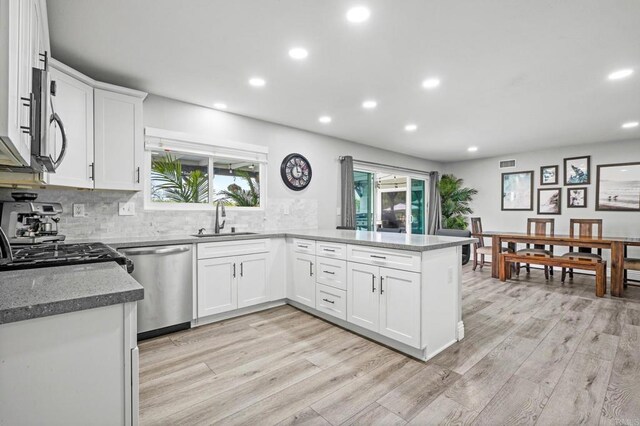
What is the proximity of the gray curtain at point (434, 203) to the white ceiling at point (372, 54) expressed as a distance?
314 cm

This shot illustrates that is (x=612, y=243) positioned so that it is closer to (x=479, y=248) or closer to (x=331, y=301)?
(x=479, y=248)

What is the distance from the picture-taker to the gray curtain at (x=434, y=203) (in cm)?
706

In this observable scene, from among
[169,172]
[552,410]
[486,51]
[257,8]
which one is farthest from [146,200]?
[552,410]

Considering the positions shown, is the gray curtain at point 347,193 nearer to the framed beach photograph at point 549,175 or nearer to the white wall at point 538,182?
the white wall at point 538,182

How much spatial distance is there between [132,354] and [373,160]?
5239mm

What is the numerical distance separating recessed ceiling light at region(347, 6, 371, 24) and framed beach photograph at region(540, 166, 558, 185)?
230 inches

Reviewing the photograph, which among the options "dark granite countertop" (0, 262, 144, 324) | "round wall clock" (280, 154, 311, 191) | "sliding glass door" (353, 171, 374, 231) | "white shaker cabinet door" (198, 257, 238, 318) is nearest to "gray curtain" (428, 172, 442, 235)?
"sliding glass door" (353, 171, 374, 231)

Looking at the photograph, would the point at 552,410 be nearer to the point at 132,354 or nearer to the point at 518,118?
the point at 132,354

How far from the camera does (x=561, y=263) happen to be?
14.7 feet

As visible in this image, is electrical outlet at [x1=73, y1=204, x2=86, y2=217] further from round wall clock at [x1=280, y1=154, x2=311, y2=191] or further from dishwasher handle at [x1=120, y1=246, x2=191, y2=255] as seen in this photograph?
round wall clock at [x1=280, y1=154, x2=311, y2=191]

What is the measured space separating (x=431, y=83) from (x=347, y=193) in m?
2.33

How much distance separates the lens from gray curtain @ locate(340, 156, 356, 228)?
197 inches

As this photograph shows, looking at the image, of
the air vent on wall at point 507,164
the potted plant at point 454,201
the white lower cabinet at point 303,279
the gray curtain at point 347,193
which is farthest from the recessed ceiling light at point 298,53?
the air vent on wall at point 507,164

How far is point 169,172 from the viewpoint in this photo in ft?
11.1
